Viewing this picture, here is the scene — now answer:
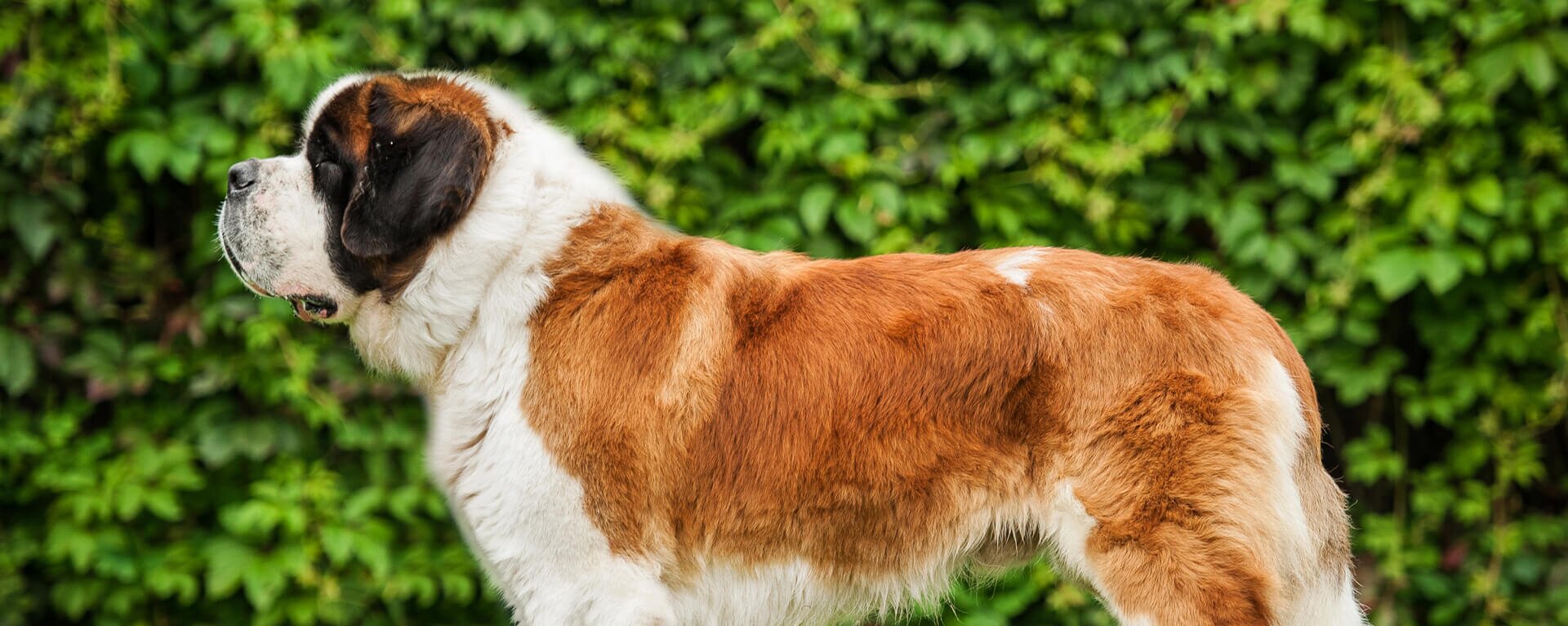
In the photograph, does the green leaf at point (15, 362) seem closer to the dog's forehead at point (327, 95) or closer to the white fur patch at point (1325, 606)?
the dog's forehead at point (327, 95)

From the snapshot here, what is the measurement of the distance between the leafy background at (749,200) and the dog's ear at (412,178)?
164cm

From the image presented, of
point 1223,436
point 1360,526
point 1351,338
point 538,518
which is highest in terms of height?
point 1223,436

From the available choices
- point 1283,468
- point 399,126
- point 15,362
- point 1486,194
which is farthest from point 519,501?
point 1486,194

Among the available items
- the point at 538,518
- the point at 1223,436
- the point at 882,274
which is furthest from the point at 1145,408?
the point at 538,518

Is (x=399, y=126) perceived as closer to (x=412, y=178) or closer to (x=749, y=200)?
(x=412, y=178)

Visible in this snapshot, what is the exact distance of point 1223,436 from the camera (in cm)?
250

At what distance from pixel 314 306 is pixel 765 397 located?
105cm

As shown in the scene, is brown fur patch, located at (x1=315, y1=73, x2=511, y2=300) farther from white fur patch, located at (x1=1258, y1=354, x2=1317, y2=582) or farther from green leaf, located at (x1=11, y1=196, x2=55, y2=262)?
green leaf, located at (x1=11, y1=196, x2=55, y2=262)

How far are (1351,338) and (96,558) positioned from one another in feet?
15.0

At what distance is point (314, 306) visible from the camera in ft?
9.12

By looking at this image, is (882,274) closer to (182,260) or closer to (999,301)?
(999,301)

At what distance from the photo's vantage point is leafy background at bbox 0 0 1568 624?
4.21m

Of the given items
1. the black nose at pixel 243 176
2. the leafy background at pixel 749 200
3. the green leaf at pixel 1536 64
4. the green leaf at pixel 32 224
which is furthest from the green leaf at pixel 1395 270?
the green leaf at pixel 32 224

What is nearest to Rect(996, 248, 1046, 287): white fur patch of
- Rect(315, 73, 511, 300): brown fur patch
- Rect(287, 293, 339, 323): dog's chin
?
Rect(315, 73, 511, 300): brown fur patch
